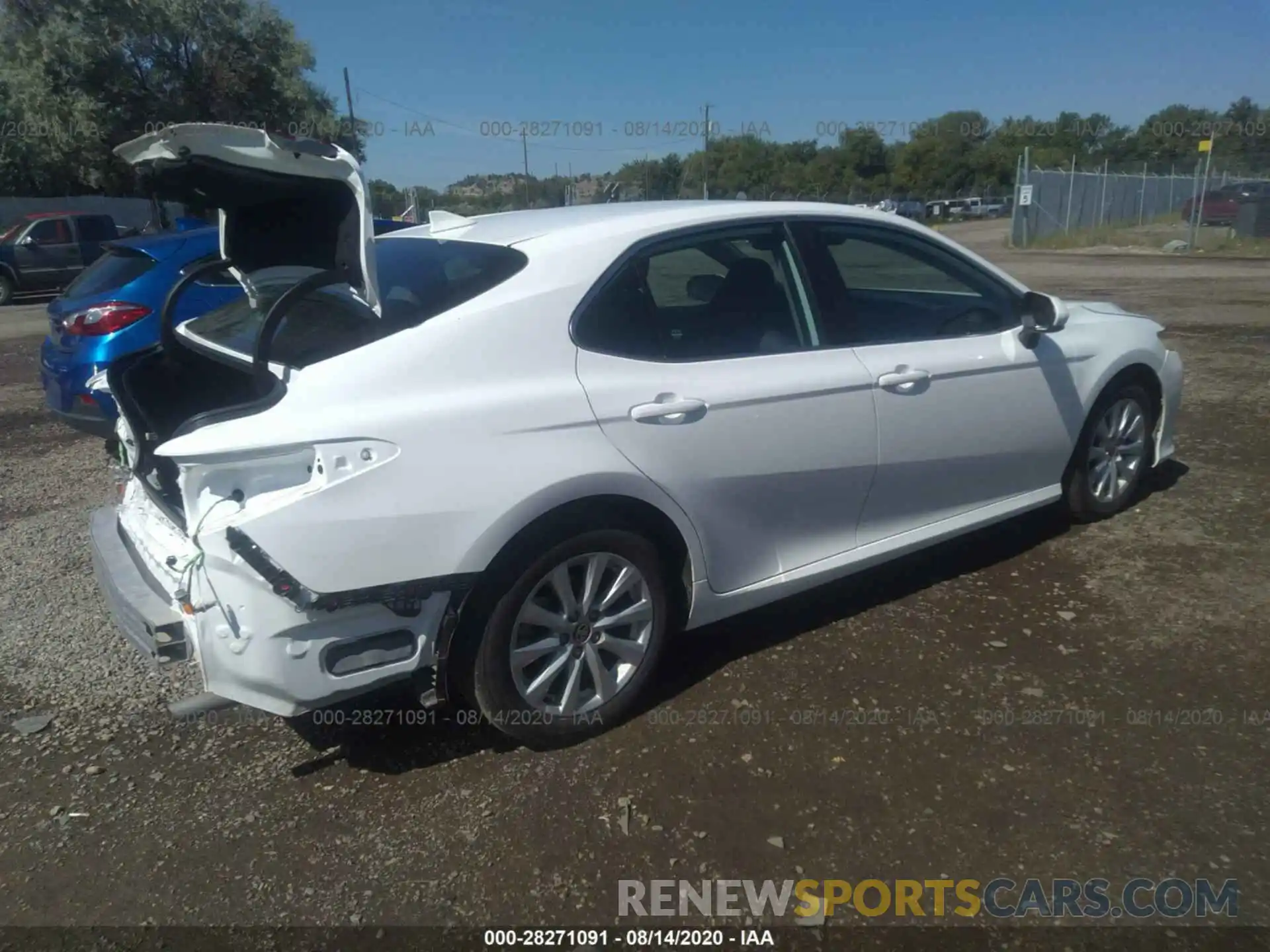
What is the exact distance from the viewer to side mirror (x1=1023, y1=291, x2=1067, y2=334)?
4.07m

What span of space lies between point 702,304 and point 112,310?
469 centimetres

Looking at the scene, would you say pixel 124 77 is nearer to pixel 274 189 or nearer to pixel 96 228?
pixel 96 228

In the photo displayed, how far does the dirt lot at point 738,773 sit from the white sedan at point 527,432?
1.02 ft

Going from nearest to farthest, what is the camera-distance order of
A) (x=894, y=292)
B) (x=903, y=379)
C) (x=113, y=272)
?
(x=903, y=379)
(x=894, y=292)
(x=113, y=272)

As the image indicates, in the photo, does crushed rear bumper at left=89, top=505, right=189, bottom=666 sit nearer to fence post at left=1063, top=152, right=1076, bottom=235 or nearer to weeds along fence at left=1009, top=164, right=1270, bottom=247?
weeds along fence at left=1009, top=164, right=1270, bottom=247

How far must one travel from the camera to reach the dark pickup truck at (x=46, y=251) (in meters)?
18.4

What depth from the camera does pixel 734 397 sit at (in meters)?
3.25

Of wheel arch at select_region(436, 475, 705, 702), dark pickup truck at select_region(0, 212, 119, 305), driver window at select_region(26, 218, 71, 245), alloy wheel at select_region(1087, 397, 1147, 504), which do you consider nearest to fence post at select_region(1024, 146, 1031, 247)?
dark pickup truck at select_region(0, 212, 119, 305)

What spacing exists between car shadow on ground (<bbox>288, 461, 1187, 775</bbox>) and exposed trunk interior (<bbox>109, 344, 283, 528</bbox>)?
914 mm

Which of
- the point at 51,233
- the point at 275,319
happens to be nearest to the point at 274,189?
the point at 275,319

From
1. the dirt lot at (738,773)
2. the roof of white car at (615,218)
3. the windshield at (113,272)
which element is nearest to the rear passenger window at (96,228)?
the windshield at (113,272)

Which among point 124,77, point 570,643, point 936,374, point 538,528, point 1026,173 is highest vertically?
point 124,77

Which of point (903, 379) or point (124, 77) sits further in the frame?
point (124, 77)

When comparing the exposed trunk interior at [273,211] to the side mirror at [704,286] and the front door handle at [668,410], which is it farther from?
the side mirror at [704,286]
